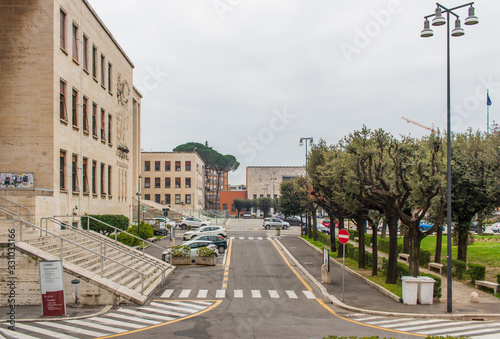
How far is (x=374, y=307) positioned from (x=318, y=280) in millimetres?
6689

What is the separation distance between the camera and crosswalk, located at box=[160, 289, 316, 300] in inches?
843

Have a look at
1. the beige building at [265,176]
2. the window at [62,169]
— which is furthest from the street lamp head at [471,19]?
the beige building at [265,176]

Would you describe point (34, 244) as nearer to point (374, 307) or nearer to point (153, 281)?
point (153, 281)

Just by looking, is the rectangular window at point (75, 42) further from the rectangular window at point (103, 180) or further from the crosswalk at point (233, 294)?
the crosswalk at point (233, 294)

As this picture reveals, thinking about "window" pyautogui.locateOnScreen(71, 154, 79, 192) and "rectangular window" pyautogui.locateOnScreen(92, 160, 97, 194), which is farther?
"rectangular window" pyautogui.locateOnScreen(92, 160, 97, 194)

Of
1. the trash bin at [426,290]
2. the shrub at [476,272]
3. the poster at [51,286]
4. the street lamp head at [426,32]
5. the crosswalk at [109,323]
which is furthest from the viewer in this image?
the shrub at [476,272]

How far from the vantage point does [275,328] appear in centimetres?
1521

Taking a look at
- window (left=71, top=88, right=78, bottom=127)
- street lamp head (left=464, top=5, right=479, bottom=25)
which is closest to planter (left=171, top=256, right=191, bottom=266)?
window (left=71, top=88, right=78, bottom=127)

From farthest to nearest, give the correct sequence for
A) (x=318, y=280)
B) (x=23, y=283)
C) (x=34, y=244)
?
(x=318, y=280)
(x=34, y=244)
(x=23, y=283)

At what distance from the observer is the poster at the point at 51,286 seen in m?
16.5

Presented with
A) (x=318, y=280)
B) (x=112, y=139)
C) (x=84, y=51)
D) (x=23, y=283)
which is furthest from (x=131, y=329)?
(x=112, y=139)

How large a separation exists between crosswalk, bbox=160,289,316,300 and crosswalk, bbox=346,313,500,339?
4346 mm

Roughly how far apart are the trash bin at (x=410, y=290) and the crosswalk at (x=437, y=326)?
225 cm

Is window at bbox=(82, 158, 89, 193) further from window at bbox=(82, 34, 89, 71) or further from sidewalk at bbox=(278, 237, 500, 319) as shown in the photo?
sidewalk at bbox=(278, 237, 500, 319)
